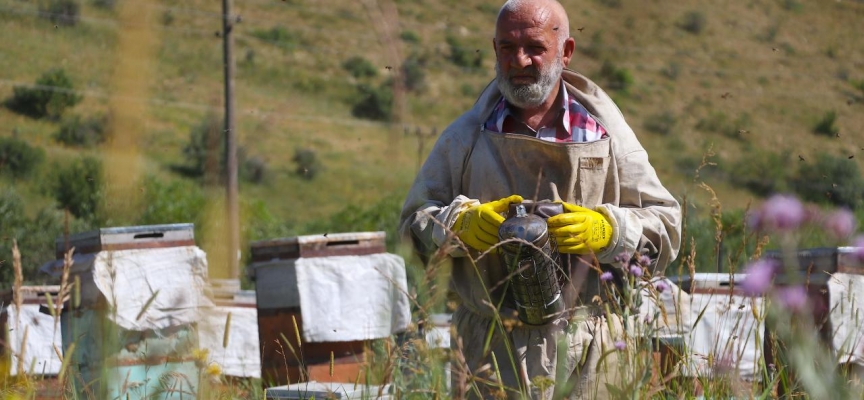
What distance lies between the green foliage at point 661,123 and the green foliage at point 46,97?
2460cm

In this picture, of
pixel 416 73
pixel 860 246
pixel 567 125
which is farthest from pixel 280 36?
pixel 860 246

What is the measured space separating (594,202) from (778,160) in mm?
42608

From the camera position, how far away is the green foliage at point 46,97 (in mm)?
34500

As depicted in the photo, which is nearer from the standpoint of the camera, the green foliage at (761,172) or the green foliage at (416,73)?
the green foliage at (761,172)

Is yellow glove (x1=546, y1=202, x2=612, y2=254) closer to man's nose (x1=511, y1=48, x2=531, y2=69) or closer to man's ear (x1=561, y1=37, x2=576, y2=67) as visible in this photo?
man's nose (x1=511, y1=48, x2=531, y2=69)

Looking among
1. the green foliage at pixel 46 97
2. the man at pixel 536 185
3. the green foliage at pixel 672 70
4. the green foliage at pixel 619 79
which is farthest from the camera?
the green foliage at pixel 672 70

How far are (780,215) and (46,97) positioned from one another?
37.2 m

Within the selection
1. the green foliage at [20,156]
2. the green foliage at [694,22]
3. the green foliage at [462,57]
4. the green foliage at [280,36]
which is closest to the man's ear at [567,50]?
the green foliage at [20,156]

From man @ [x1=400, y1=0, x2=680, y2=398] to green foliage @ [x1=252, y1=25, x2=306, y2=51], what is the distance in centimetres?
4327

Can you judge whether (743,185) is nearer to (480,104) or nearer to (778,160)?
(778,160)

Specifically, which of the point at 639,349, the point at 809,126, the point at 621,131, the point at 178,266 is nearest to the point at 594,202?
the point at 621,131

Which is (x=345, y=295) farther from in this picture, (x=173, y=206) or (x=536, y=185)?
(x=173, y=206)

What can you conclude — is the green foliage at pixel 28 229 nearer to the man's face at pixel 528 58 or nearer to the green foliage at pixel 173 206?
the green foliage at pixel 173 206

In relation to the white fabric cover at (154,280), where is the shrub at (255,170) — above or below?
above
